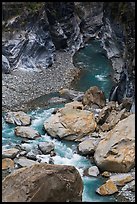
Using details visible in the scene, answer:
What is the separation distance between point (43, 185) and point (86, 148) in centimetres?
884

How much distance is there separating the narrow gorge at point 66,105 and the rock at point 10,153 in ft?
0.21

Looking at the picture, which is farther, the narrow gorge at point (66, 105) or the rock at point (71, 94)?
the rock at point (71, 94)

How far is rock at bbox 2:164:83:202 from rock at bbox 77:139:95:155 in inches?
285

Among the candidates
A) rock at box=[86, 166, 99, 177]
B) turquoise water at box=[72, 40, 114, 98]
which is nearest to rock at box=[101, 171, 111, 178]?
rock at box=[86, 166, 99, 177]

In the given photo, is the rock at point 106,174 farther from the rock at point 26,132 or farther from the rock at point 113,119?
the rock at point 26,132

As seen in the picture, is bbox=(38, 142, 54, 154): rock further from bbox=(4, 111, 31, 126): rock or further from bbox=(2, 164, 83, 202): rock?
bbox=(2, 164, 83, 202): rock

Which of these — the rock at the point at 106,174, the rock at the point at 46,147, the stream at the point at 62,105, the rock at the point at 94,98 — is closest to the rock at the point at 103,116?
the rock at the point at 94,98

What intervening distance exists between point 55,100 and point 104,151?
39.7 feet

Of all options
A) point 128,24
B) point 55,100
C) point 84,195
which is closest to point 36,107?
point 55,100

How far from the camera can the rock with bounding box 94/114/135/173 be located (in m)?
24.5

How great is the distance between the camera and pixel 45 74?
42.7 meters

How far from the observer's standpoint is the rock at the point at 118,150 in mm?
24516

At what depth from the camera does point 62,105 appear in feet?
117

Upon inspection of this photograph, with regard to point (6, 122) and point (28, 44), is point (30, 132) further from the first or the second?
point (28, 44)
